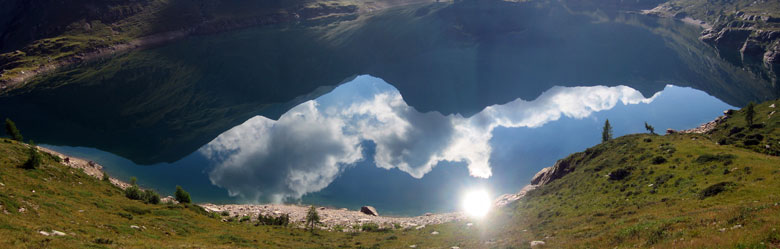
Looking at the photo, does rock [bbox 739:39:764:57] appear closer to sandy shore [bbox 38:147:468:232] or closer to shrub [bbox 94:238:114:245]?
sandy shore [bbox 38:147:468:232]

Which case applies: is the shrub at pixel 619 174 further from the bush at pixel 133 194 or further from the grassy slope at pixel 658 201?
the bush at pixel 133 194

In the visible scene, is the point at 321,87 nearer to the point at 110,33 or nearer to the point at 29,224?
the point at 29,224

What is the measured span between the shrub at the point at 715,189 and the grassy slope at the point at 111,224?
20050 mm

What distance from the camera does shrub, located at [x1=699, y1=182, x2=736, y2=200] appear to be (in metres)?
29.4

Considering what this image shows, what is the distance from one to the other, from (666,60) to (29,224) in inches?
8737

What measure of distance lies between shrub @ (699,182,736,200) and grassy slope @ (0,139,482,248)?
2005cm

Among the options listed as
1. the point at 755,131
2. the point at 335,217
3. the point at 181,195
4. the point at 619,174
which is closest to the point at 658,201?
the point at 619,174

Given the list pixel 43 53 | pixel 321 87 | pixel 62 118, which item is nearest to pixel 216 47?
pixel 43 53

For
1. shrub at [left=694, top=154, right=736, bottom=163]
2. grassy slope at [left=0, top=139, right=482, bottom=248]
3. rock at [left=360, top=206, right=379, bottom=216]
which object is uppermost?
shrub at [left=694, top=154, right=736, bottom=163]

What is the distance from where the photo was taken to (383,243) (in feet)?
123

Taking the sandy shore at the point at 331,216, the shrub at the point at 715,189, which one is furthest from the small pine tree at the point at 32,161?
the shrub at the point at 715,189

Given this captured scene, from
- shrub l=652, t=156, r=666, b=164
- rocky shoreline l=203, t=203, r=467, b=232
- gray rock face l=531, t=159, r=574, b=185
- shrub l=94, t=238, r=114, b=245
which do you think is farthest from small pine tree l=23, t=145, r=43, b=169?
shrub l=652, t=156, r=666, b=164

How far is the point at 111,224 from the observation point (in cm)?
2648

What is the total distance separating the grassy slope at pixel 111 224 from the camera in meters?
21.3
